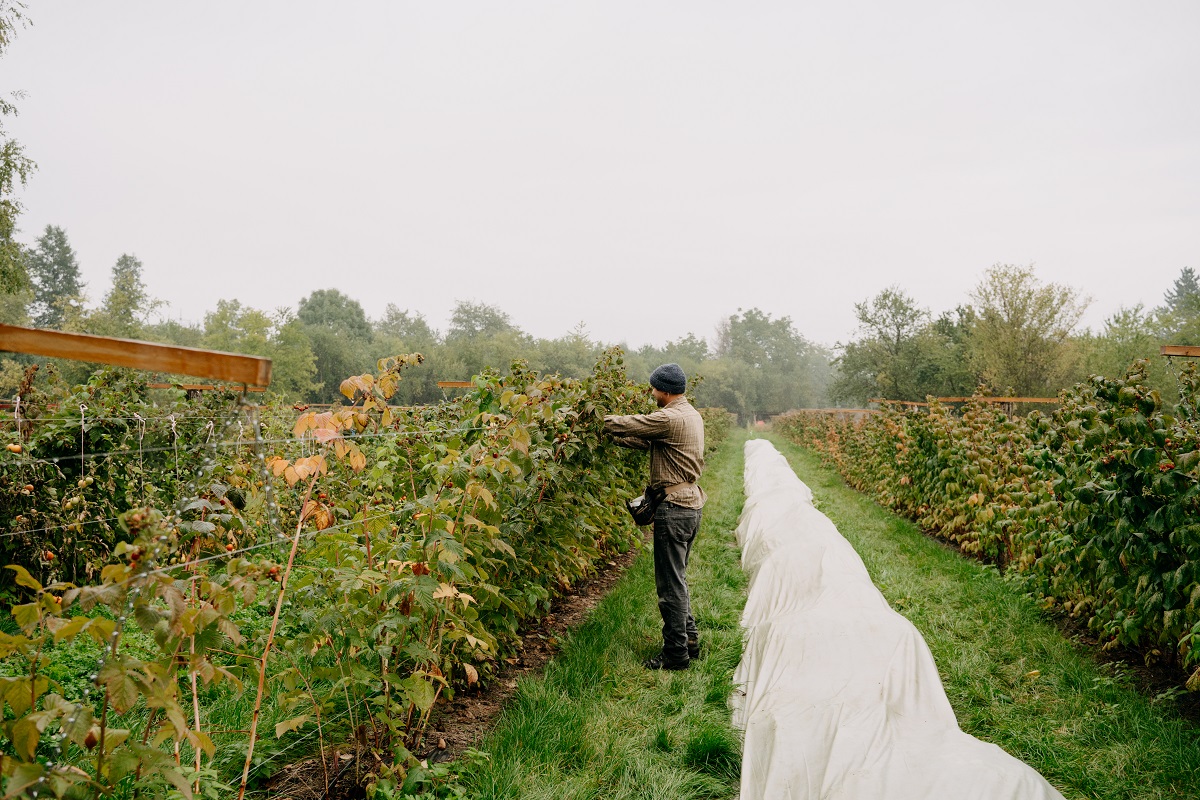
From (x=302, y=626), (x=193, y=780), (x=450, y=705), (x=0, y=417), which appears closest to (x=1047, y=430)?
(x=450, y=705)

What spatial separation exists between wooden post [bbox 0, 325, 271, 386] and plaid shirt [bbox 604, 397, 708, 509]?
2.69 metres

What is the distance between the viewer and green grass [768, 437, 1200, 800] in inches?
117

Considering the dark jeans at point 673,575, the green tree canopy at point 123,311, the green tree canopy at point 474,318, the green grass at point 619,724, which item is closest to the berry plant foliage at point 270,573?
the green grass at point 619,724

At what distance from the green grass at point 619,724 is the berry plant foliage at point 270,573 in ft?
1.07

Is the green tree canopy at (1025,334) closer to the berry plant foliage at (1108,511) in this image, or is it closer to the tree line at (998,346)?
the tree line at (998,346)

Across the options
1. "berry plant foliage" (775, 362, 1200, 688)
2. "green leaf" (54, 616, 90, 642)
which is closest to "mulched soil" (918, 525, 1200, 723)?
"berry plant foliage" (775, 362, 1200, 688)

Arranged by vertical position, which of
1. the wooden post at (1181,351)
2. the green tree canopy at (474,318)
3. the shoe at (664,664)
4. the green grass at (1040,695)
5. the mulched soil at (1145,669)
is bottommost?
the shoe at (664,664)

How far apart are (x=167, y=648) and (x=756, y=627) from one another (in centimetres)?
323

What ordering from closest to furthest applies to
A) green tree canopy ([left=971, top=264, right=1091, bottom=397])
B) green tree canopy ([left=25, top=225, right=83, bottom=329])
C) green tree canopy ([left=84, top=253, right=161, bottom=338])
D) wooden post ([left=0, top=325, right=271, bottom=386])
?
wooden post ([left=0, top=325, right=271, bottom=386]) < green tree canopy ([left=971, top=264, right=1091, bottom=397]) < green tree canopy ([left=84, top=253, right=161, bottom=338]) < green tree canopy ([left=25, top=225, right=83, bottom=329])

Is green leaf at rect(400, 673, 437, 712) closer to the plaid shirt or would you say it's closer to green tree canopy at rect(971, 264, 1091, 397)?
the plaid shirt

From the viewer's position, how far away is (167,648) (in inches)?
65.2

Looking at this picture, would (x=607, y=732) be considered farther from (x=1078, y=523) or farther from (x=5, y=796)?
(x=1078, y=523)

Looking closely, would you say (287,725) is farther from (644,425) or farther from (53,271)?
(53,271)

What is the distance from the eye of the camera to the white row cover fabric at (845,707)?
88.8 inches
